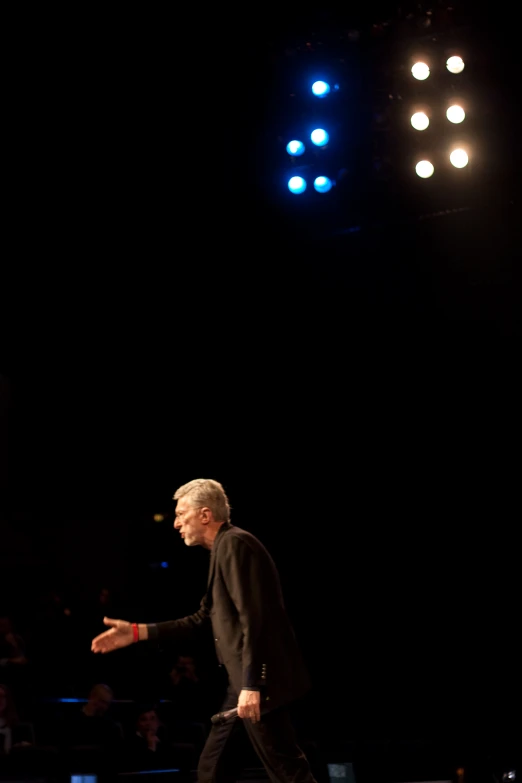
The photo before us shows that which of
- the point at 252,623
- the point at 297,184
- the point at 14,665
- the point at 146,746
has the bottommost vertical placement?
the point at 146,746

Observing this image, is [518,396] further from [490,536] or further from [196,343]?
[196,343]

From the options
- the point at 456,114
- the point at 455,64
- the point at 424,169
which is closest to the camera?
the point at 455,64

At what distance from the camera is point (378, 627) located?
441 inches

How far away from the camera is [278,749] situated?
3.25 metres

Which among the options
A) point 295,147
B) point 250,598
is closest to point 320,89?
point 295,147

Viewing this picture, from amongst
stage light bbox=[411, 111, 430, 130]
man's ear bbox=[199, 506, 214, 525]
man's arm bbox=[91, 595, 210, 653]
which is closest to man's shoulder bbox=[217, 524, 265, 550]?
man's ear bbox=[199, 506, 214, 525]

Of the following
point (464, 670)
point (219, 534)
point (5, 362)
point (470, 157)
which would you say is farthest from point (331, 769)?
point (5, 362)

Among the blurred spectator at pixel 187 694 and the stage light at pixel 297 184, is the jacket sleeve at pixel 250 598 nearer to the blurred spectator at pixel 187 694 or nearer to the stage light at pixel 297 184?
the stage light at pixel 297 184

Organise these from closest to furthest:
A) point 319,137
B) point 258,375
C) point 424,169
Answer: point 424,169
point 319,137
point 258,375

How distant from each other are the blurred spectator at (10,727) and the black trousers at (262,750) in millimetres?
3241

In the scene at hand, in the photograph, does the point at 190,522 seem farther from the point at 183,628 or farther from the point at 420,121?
the point at 420,121

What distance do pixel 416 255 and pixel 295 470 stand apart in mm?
3892

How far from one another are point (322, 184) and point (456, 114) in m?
1.22

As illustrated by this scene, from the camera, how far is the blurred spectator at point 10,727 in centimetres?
616
